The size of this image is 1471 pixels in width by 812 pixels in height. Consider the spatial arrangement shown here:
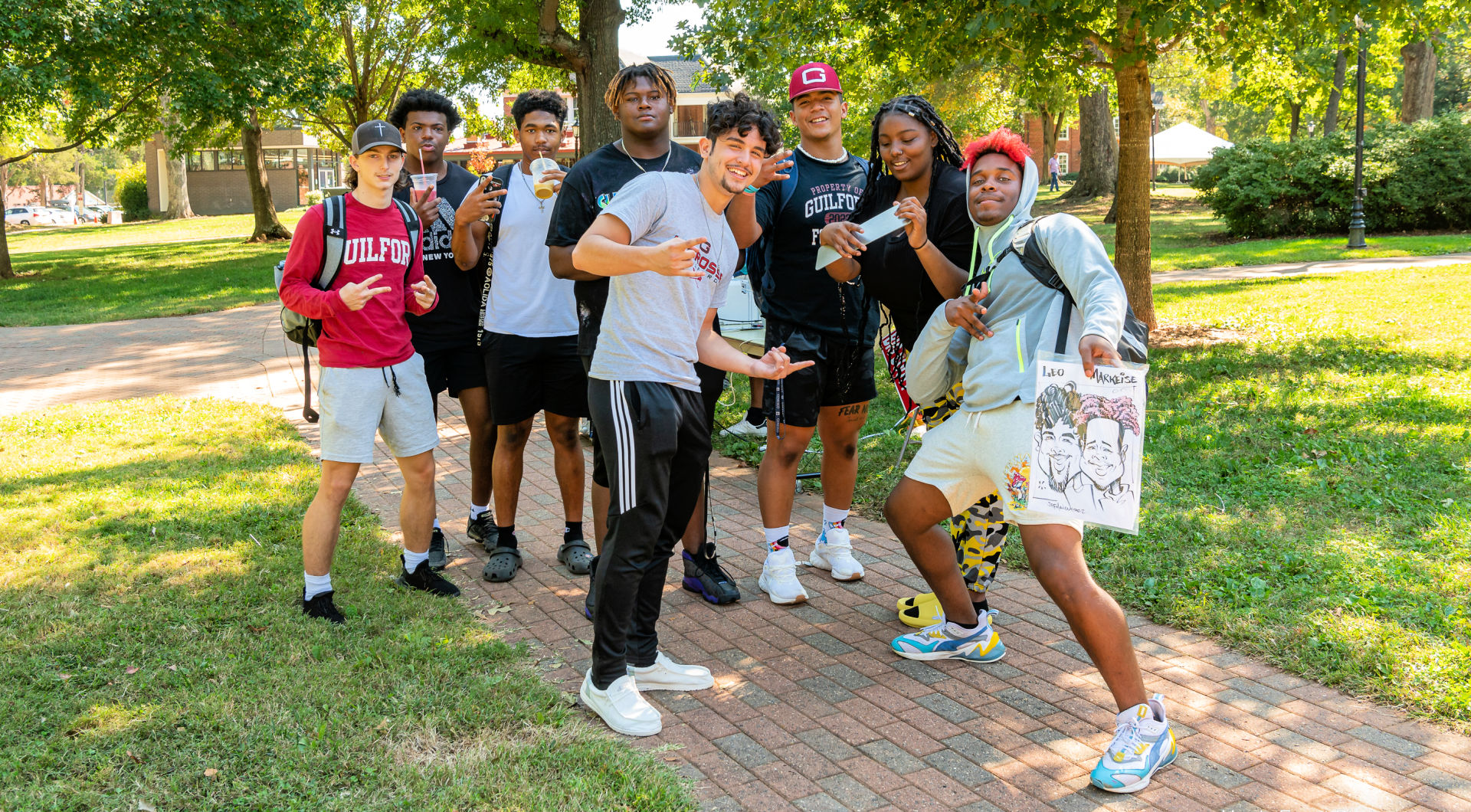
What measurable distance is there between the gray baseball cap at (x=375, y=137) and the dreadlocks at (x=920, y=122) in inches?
74.7

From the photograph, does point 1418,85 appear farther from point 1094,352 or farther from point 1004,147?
point 1094,352

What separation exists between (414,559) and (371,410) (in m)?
0.80

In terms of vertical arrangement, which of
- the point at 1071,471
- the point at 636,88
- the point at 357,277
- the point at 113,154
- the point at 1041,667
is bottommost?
the point at 1041,667

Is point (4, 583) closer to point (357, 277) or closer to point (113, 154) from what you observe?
point (357, 277)

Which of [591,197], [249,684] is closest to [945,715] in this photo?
[591,197]

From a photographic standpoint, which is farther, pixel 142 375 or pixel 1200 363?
pixel 142 375

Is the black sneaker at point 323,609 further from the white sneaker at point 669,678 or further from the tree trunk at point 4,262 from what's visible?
the tree trunk at point 4,262

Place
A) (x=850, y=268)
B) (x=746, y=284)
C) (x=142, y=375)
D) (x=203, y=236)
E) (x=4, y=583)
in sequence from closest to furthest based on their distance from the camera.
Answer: (x=850, y=268) → (x=4, y=583) → (x=746, y=284) → (x=142, y=375) → (x=203, y=236)

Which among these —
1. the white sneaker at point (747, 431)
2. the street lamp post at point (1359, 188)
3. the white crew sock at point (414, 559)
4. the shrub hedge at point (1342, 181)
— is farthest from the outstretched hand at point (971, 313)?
the shrub hedge at point (1342, 181)

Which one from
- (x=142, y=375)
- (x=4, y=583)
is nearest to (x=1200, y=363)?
(x=4, y=583)

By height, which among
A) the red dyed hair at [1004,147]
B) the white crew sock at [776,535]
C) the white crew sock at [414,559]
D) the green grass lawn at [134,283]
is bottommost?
the white crew sock at [414,559]

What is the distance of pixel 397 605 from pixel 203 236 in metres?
36.0

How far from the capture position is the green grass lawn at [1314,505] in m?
4.14

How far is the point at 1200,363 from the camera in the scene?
31.0 feet
